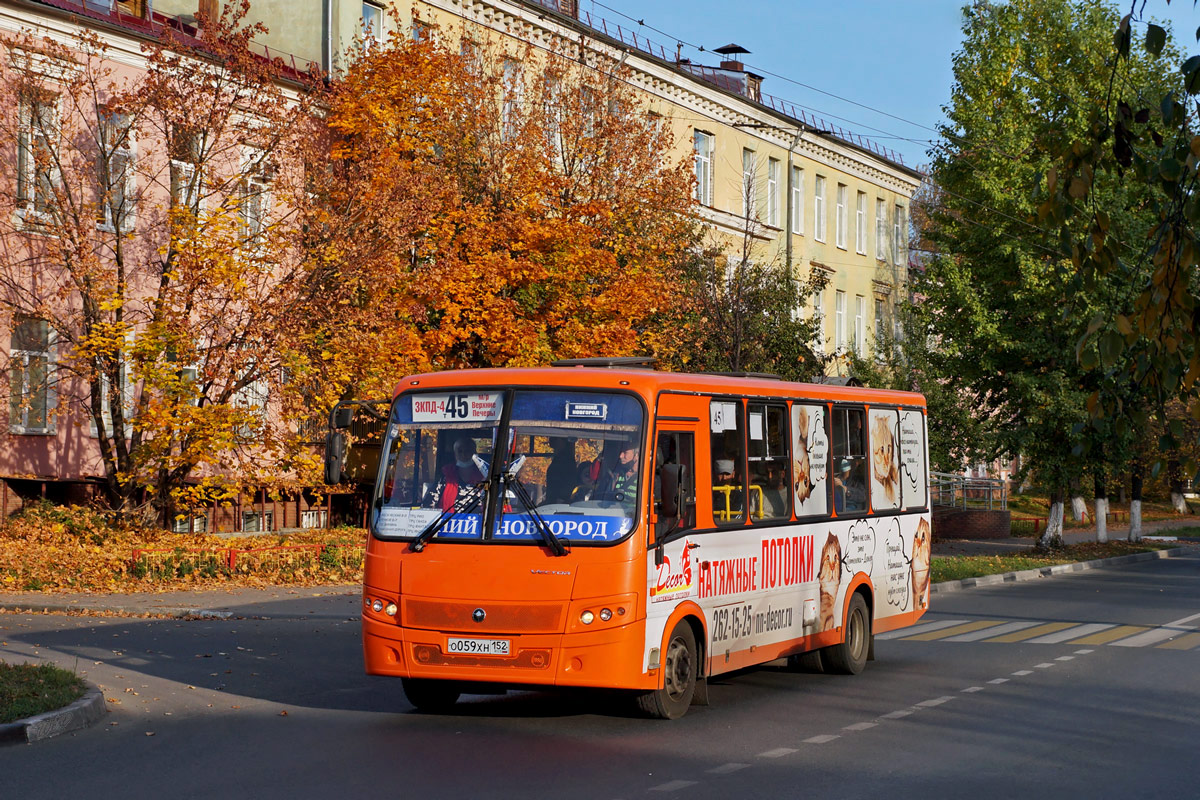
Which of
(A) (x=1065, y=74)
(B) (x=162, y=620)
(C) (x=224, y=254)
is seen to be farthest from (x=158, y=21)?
(A) (x=1065, y=74)

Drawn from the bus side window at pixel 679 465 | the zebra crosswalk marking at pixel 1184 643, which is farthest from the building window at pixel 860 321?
the bus side window at pixel 679 465

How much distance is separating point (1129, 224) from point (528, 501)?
27.3 metres

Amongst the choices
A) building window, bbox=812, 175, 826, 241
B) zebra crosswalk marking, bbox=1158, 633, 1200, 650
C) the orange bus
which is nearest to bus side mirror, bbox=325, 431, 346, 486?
the orange bus

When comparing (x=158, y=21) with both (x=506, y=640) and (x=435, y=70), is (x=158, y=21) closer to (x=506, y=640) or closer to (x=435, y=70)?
(x=435, y=70)

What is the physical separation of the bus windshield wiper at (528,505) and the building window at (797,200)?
4356cm

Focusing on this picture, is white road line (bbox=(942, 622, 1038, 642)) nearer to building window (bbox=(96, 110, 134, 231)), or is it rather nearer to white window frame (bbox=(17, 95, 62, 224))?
building window (bbox=(96, 110, 134, 231))

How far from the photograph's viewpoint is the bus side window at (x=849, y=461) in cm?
1473

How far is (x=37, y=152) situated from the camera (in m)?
24.2

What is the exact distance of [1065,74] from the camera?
136ft

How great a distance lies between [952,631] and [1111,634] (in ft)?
6.39

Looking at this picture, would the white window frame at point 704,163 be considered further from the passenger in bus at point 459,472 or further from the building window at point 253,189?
the passenger in bus at point 459,472

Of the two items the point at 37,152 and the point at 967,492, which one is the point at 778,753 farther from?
the point at 967,492

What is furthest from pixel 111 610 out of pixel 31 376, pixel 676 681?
pixel 676 681

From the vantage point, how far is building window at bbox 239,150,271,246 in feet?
81.4
